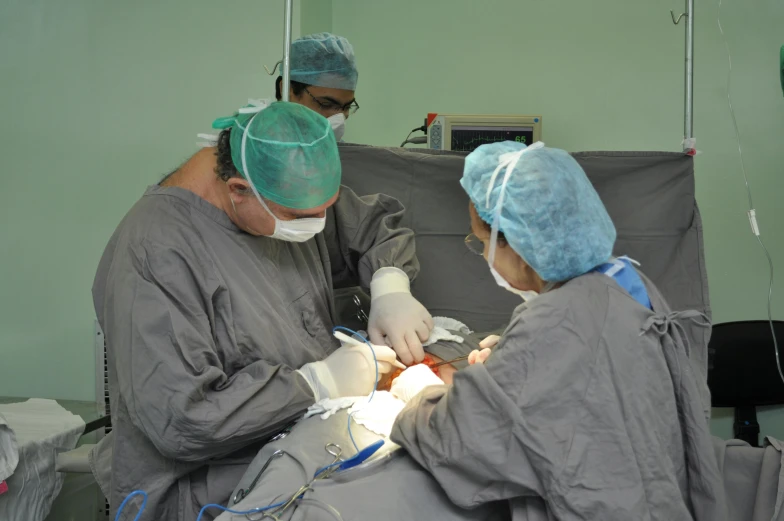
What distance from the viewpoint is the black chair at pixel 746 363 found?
3.06 meters

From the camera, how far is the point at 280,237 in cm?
182

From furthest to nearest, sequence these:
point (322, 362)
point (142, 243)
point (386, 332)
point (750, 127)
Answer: point (750, 127) < point (386, 332) < point (322, 362) < point (142, 243)

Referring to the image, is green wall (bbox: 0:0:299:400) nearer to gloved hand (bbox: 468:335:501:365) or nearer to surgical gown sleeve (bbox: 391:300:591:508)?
gloved hand (bbox: 468:335:501:365)

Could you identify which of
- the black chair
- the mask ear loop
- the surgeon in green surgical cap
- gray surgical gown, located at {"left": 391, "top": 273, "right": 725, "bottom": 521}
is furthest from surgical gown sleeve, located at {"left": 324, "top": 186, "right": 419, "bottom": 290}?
the black chair

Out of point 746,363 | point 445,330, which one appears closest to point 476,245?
point 445,330

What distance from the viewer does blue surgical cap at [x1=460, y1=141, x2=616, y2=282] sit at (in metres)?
1.37

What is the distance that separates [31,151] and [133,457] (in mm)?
1957

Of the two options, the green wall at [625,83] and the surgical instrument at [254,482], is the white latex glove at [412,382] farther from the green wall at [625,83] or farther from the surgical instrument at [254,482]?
the green wall at [625,83]

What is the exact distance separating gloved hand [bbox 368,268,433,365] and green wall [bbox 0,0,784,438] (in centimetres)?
144

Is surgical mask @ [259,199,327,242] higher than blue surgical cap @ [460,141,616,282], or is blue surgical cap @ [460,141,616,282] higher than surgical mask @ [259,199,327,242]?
blue surgical cap @ [460,141,616,282]

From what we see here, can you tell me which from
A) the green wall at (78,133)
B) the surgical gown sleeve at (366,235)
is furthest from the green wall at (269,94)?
the surgical gown sleeve at (366,235)

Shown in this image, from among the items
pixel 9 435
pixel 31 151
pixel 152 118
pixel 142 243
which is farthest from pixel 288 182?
pixel 31 151

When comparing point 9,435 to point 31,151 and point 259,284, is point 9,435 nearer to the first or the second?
point 259,284

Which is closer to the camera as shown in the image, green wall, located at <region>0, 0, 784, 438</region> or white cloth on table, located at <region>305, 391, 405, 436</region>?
white cloth on table, located at <region>305, 391, 405, 436</region>
